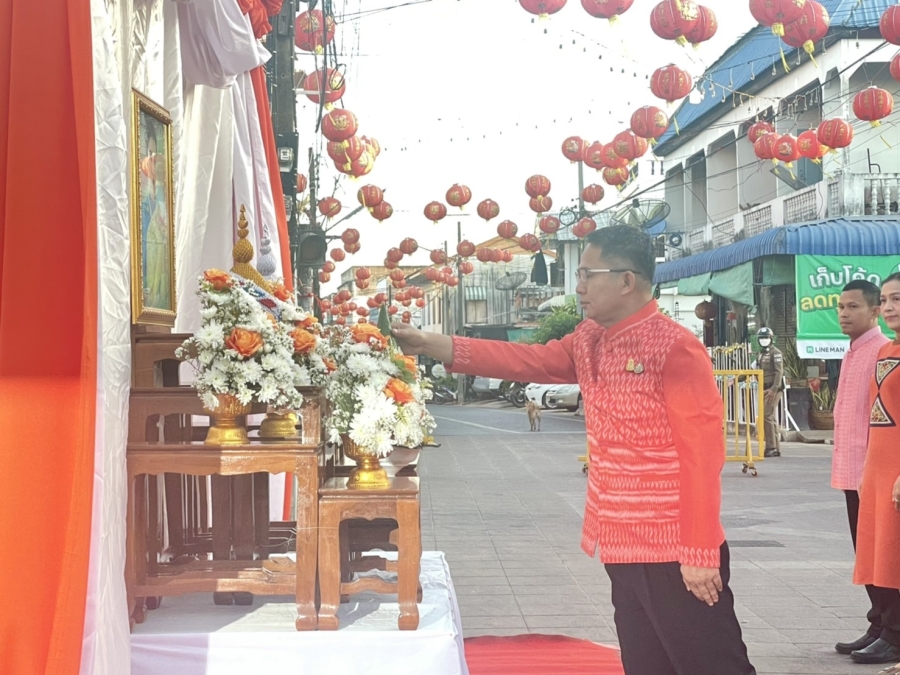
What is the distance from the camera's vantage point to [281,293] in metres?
3.77

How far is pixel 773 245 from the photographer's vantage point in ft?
61.6

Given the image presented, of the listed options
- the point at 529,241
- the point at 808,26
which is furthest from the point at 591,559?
the point at 529,241

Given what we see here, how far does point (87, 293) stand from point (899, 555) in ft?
12.1

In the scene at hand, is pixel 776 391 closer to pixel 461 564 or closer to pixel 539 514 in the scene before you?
pixel 539 514

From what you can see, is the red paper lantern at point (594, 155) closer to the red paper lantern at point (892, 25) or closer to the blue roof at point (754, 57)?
the blue roof at point (754, 57)

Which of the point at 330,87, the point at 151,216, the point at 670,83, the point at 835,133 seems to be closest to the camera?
the point at 151,216

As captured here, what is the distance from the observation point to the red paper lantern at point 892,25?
982cm

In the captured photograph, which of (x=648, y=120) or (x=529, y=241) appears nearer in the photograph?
(x=648, y=120)

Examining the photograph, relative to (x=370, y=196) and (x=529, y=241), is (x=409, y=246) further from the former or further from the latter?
(x=370, y=196)

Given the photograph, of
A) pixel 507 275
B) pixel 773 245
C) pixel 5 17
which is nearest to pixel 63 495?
pixel 5 17

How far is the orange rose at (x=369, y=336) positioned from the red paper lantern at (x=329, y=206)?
17.5m

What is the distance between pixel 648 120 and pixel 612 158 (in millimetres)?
2061

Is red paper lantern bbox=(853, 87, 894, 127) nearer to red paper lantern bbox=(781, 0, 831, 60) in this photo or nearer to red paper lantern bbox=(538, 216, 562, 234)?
red paper lantern bbox=(781, 0, 831, 60)

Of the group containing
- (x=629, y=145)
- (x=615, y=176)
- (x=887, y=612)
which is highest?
(x=629, y=145)
